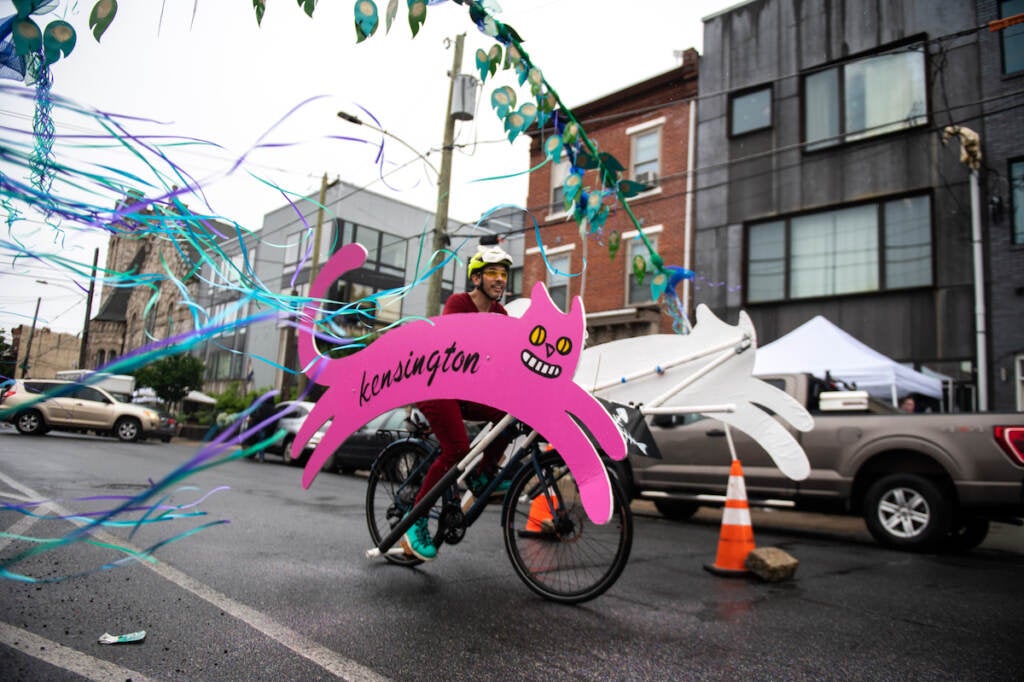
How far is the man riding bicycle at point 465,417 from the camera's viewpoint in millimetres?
3611

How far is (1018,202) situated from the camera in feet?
38.6

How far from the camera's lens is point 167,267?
206 centimetres

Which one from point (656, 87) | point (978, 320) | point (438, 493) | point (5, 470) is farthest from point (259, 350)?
point (438, 493)

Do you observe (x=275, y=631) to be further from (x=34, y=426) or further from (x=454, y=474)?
(x=34, y=426)

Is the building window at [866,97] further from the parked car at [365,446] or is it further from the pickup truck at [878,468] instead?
the parked car at [365,446]

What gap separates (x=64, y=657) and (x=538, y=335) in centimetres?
212

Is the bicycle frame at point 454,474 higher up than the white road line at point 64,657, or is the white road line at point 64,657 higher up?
the bicycle frame at point 454,474

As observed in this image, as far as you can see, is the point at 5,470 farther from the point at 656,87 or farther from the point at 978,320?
the point at 656,87

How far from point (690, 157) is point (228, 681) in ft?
52.6

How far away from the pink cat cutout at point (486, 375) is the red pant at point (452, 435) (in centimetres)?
32

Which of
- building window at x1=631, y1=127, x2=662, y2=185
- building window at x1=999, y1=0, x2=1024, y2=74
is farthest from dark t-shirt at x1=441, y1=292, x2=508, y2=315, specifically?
building window at x1=631, y1=127, x2=662, y2=185

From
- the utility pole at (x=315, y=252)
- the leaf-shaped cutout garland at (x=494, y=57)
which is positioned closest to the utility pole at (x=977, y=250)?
the leaf-shaped cutout garland at (x=494, y=57)

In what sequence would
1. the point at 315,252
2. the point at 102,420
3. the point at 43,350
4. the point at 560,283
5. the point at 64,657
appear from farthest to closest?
the point at 315,252
the point at 560,283
the point at 102,420
the point at 43,350
the point at 64,657

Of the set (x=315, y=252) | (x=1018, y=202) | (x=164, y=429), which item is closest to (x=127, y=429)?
(x=164, y=429)
